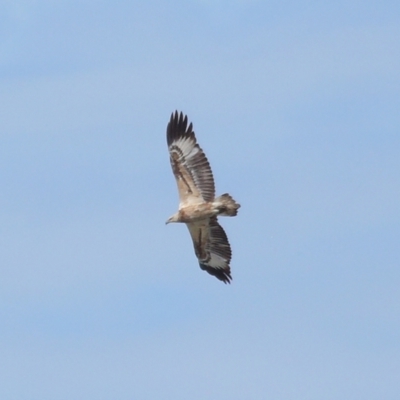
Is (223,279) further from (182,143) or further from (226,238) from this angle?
(182,143)

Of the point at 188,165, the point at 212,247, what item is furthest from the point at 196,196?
the point at 212,247

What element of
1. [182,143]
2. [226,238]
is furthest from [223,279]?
[182,143]

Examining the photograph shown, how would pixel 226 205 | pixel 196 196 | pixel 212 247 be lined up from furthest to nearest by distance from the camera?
pixel 212 247, pixel 196 196, pixel 226 205

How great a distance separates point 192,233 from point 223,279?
1.64 meters

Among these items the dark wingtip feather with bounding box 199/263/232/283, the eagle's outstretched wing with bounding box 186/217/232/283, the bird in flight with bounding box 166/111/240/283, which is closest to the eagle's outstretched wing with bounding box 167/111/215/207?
the bird in flight with bounding box 166/111/240/283

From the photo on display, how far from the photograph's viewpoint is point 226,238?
37969 mm

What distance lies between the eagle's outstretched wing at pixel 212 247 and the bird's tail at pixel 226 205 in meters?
0.91

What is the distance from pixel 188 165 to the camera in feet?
121

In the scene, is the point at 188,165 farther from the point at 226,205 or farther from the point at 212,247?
the point at 212,247

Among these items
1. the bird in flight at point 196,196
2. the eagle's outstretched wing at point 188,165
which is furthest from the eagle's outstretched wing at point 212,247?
the eagle's outstretched wing at point 188,165

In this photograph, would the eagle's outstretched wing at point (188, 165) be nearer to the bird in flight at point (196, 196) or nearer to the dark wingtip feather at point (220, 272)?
the bird in flight at point (196, 196)

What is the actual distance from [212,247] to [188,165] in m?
2.39

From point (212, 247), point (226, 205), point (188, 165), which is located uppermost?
point (188, 165)

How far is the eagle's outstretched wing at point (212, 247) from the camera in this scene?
37406 millimetres
